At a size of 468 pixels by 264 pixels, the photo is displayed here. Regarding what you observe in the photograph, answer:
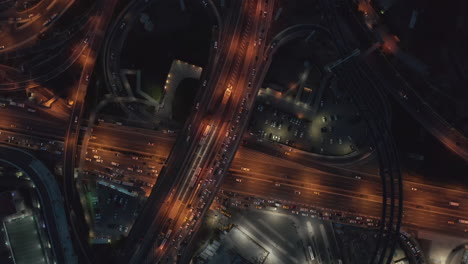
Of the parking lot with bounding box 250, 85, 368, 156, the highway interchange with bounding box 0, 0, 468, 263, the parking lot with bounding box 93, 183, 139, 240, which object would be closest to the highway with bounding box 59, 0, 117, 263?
the highway interchange with bounding box 0, 0, 468, 263

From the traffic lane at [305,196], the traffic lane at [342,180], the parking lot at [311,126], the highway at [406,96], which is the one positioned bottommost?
the traffic lane at [305,196]

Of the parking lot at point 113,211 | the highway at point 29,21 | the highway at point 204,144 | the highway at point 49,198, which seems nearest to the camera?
the highway at point 204,144

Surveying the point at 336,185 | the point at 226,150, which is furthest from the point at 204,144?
the point at 336,185

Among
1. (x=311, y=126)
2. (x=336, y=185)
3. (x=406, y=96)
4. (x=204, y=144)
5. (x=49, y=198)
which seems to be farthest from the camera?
(x=311, y=126)

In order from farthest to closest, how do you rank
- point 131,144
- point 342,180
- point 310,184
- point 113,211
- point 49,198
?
point 131,144 → point 342,180 → point 310,184 → point 113,211 → point 49,198

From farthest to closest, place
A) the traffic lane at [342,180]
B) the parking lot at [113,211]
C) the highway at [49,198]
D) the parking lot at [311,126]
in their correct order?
the parking lot at [311,126], the traffic lane at [342,180], the parking lot at [113,211], the highway at [49,198]

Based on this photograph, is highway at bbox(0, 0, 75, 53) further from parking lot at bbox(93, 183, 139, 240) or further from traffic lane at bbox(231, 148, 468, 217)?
traffic lane at bbox(231, 148, 468, 217)

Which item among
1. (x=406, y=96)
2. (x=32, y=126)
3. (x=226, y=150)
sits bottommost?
(x=32, y=126)

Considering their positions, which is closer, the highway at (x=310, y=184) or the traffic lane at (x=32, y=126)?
the highway at (x=310, y=184)

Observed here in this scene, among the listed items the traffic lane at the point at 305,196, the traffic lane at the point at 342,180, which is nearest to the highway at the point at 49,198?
the traffic lane at the point at 305,196

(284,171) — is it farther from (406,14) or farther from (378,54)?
(406,14)

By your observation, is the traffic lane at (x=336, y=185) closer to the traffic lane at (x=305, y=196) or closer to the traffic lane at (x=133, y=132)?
the traffic lane at (x=305, y=196)

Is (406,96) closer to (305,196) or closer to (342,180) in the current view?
(342,180)
